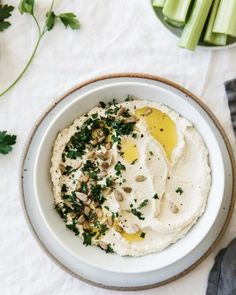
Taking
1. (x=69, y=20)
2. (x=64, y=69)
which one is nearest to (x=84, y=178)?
(x=64, y=69)

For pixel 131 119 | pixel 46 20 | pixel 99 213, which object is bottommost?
pixel 99 213

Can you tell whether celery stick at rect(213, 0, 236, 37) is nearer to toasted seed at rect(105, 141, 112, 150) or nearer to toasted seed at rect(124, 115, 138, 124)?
toasted seed at rect(124, 115, 138, 124)

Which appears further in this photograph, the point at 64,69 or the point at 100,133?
the point at 64,69

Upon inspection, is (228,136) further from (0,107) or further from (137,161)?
(0,107)

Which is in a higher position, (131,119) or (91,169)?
(131,119)

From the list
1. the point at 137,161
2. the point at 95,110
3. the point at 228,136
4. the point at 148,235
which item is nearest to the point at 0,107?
the point at 95,110

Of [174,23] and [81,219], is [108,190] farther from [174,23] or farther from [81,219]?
[174,23]

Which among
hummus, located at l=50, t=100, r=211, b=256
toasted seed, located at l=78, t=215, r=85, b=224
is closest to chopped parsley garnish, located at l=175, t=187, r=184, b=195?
hummus, located at l=50, t=100, r=211, b=256
